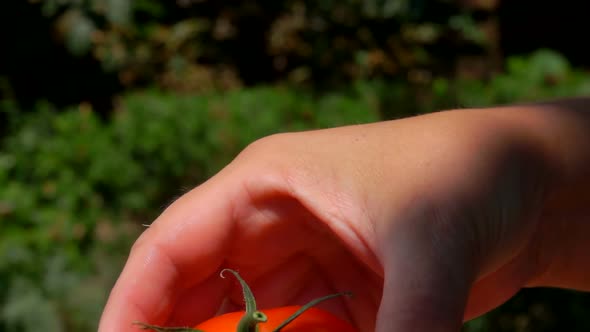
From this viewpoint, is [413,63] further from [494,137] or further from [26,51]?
[494,137]

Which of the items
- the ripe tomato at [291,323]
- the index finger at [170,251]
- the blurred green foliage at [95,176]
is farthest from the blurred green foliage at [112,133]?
the ripe tomato at [291,323]

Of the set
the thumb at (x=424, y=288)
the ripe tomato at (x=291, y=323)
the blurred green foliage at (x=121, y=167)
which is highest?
the thumb at (x=424, y=288)

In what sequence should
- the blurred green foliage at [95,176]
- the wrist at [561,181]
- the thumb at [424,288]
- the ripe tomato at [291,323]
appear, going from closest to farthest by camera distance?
the thumb at [424,288] < the ripe tomato at [291,323] < the wrist at [561,181] < the blurred green foliage at [95,176]

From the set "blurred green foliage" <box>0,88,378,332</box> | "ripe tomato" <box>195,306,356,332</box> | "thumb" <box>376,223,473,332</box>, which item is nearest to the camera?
"thumb" <box>376,223,473,332</box>

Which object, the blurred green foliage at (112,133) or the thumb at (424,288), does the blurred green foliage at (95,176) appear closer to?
the blurred green foliage at (112,133)

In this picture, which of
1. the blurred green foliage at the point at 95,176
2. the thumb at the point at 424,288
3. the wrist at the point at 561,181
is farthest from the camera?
the blurred green foliage at the point at 95,176

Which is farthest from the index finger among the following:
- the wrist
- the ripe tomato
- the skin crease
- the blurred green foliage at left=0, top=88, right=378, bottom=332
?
the blurred green foliage at left=0, top=88, right=378, bottom=332

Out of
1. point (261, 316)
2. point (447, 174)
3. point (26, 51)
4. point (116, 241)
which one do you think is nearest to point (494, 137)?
point (447, 174)

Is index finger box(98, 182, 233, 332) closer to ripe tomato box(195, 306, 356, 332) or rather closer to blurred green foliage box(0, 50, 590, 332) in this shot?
ripe tomato box(195, 306, 356, 332)
